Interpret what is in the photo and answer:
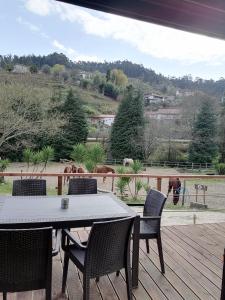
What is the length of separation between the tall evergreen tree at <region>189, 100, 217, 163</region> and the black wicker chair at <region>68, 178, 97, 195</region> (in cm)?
1900

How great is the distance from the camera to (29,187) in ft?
10.6

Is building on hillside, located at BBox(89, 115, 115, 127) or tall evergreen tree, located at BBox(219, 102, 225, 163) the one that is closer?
tall evergreen tree, located at BBox(219, 102, 225, 163)

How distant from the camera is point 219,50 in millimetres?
2162

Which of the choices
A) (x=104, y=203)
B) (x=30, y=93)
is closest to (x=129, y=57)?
(x=30, y=93)

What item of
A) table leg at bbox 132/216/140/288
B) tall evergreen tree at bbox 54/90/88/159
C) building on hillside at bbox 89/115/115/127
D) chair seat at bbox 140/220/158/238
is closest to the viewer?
table leg at bbox 132/216/140/288

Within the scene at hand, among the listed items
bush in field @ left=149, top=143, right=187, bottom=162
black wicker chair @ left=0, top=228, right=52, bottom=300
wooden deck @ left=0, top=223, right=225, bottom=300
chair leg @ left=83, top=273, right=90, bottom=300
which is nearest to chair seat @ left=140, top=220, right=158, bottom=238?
wooden deck @ left=0, top=223, right=225, bottom=300

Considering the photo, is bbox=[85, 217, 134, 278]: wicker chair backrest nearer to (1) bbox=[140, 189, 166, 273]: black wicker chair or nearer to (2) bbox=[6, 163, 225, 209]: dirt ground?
(1) bbox=[140, 189, 166, 273]: black wicker chair

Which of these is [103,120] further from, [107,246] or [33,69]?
[107,246]

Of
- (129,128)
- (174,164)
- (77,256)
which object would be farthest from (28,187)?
(174,164)

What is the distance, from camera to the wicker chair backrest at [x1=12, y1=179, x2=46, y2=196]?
3170 mm

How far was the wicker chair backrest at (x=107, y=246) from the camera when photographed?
2.01 m

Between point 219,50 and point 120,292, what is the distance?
83.9 inches

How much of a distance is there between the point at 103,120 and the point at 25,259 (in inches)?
827

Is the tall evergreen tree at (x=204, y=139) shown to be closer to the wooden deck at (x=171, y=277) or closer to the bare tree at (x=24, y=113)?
the bare tree at (x=24, y=113)
